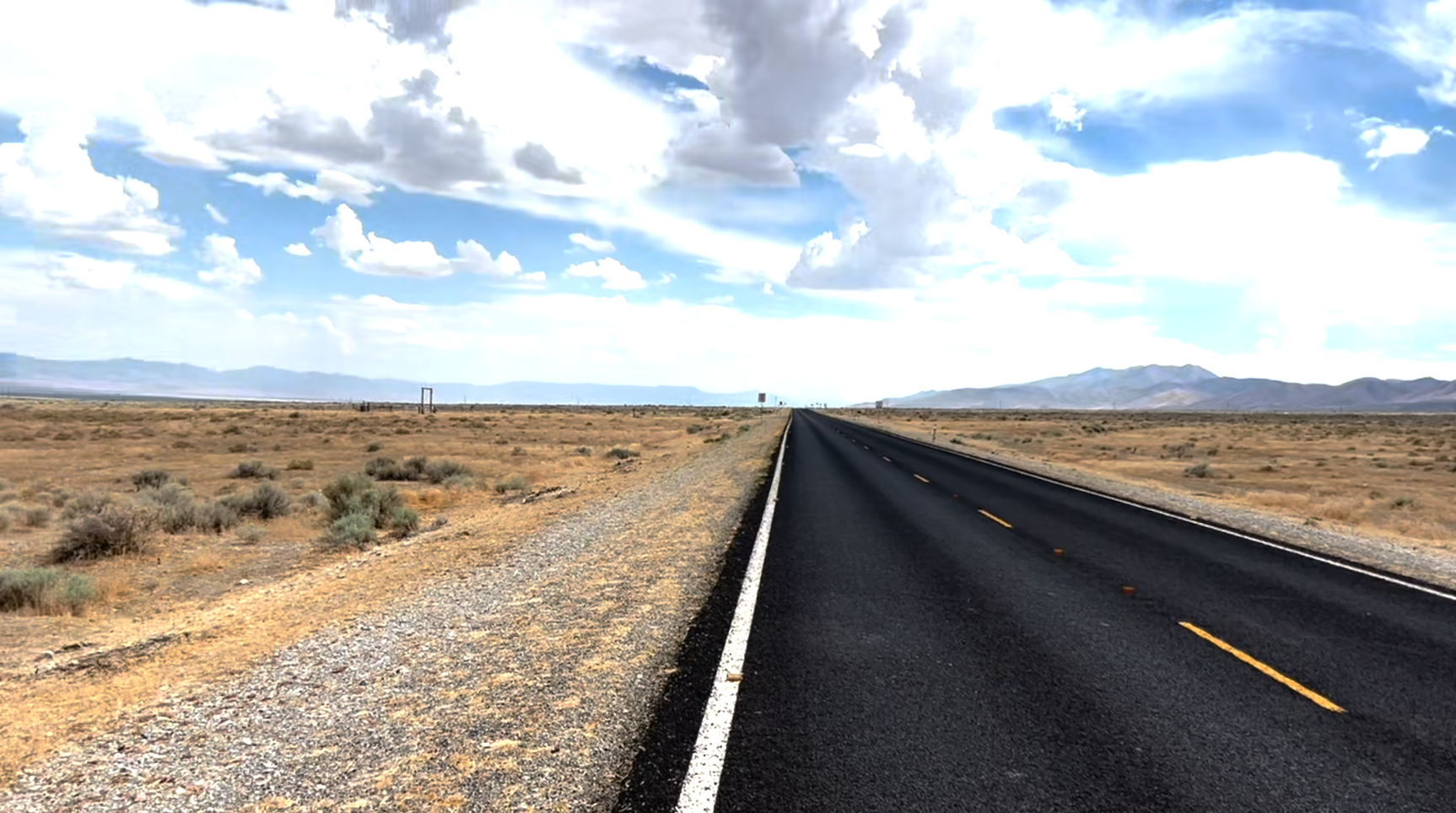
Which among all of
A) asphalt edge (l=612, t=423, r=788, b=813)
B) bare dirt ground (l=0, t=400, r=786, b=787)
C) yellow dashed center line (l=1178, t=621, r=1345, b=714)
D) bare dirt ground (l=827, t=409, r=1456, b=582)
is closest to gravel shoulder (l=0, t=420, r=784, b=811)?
asphalt edge (l=612, t=423, r=788, b=813)

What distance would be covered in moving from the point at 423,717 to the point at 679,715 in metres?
1.72

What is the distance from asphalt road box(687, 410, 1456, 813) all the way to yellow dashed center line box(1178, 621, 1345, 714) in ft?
0.08

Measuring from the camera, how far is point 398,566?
1131cm

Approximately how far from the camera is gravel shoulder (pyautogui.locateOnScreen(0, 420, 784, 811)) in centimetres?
428

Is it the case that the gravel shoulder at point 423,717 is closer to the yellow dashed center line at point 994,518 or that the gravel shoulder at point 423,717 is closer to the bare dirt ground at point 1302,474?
the yellow dashed center line at point 994,518

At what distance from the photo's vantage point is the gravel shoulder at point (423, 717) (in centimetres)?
428

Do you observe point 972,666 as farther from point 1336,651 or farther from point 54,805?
point 54,805

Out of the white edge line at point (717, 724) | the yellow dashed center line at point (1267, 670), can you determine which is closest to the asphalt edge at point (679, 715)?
the white edge line at point (717, 724)

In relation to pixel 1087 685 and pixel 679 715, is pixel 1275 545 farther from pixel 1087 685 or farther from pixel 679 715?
pixel 679 715

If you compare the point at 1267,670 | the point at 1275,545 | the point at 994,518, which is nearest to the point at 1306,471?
→ the point at 1275,545

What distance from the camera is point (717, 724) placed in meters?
5.06

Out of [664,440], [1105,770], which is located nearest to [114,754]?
[1105,770]

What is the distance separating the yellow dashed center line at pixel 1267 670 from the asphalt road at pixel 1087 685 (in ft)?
0.08

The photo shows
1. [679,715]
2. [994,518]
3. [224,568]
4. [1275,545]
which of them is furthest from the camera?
[994,518]
